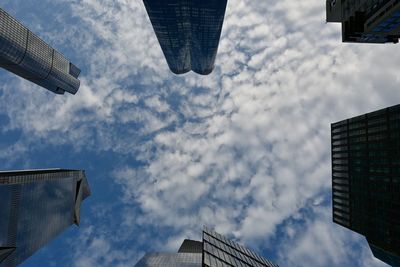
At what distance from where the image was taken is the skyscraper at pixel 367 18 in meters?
54.6

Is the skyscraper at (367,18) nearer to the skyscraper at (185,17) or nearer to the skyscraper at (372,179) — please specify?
the skyscraper at (372,179)

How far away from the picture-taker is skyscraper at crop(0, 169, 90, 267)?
89.4 metres

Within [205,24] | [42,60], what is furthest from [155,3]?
[42,60]

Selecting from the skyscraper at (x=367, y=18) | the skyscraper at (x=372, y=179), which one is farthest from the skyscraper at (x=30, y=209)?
the skyscraper at (x=367, y=18)

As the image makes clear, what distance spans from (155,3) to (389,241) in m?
137

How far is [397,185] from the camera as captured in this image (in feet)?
215

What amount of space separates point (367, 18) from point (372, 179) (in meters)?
39.0

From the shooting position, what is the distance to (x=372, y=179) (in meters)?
74.5

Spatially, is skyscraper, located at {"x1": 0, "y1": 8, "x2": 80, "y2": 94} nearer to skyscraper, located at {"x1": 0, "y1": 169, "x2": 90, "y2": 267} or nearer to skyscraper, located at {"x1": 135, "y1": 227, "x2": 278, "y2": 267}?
skyscraper, located at {"x1": 0, "y1": 169, "x2": 90, "y2": 267}

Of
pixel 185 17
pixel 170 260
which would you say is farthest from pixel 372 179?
pixel 185 17

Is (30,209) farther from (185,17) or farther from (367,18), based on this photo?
(185,17)

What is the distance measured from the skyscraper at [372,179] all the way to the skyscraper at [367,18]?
676 inches

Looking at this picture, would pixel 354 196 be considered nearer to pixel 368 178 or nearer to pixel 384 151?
pixel 368 178

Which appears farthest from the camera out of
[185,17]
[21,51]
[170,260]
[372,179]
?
[185,17]
